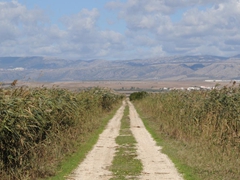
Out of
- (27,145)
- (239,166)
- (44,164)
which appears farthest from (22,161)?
(239,166)

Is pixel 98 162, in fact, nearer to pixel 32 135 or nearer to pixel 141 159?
pixel 141 159

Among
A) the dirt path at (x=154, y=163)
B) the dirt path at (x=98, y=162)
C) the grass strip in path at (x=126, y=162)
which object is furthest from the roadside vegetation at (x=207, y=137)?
the dirt path at (x=98, y=162)

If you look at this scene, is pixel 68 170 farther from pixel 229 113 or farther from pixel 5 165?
pixel 229 113

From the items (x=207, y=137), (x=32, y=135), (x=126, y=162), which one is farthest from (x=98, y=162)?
(x=207, y=137)

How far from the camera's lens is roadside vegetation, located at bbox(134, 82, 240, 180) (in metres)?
15.2

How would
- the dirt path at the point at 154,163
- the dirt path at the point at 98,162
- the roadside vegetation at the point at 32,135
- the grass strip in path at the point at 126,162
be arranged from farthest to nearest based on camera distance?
the grass strip in path at the point at 126,162 < the dirt path at the point at 98,162 < the dirt path at the point at 154,163 < the roadside vegetation at the point at 32,135

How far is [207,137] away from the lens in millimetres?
19594

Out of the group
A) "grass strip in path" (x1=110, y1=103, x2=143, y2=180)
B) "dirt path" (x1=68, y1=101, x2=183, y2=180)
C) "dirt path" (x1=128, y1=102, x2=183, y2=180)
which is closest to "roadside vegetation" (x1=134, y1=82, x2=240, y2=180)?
"dirt path" (x1=128, y1=102, x2=183, y2=180)

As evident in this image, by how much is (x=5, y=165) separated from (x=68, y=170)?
2.85m

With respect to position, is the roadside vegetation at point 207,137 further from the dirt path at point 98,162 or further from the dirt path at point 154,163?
the dirt path at point 98,162

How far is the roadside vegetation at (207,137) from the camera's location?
15231 millimetres

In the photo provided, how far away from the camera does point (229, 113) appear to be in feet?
64.1

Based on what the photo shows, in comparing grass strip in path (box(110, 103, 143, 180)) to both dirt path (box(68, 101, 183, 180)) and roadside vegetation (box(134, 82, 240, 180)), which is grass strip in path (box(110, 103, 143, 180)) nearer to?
dirt path (box(68, 101, 183, 180))

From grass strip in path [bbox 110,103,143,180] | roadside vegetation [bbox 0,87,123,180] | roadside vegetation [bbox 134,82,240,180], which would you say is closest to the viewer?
roadside vegetation [bbox 0,87,123,180]
